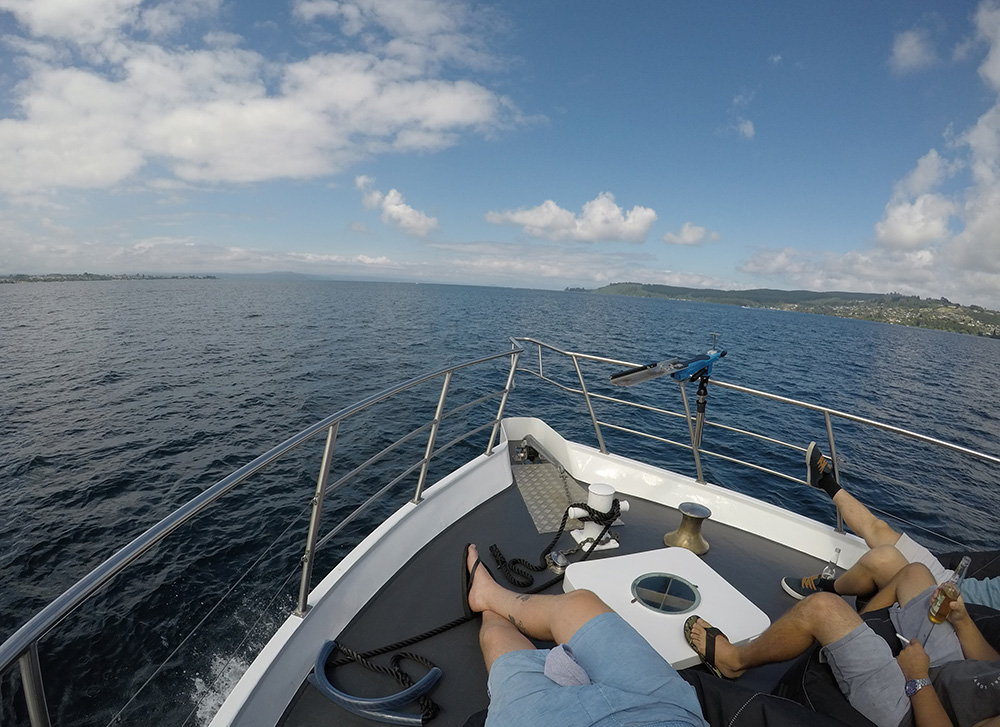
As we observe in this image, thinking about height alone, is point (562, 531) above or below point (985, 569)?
below

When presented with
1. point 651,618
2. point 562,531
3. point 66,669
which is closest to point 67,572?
point 66,669

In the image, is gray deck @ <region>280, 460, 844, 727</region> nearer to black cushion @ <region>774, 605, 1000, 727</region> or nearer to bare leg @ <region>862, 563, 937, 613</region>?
black cushion @ <region>774, 605, 1000, 727</region>

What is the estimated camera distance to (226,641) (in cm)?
477

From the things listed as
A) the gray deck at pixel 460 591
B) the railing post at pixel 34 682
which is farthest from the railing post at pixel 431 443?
the railing post at pixel 34 682

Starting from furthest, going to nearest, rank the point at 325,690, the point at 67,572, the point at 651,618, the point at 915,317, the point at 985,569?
Answer: 1. the point at 915,317
2. the point at 67,572
3. the point at 985,569
4. the point at 651,618
5. the point at 325,690

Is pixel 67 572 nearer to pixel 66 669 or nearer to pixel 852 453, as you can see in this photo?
pixel 66 669

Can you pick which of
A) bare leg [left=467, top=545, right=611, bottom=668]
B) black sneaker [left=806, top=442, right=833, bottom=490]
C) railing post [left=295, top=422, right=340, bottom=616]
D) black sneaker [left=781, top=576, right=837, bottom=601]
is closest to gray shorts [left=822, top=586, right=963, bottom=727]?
black sneaker [left=781, top=576, right=837, bottom=601]

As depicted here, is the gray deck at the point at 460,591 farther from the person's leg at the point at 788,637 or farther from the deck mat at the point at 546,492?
the person's leg at the point at 788,637

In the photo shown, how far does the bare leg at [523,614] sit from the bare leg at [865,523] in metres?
2.04

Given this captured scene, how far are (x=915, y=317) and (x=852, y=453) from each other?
519ft

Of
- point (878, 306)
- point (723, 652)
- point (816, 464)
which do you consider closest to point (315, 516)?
point (723, 652)

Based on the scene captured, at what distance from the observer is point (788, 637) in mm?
1948

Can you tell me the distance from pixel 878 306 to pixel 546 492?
183 metres

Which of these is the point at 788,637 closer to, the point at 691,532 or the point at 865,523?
the point at 691,532
